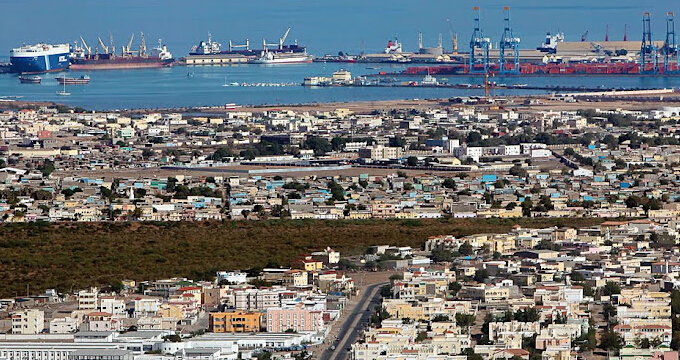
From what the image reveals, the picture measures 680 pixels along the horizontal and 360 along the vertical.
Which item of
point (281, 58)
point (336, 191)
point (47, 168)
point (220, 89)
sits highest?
point (281, 58)

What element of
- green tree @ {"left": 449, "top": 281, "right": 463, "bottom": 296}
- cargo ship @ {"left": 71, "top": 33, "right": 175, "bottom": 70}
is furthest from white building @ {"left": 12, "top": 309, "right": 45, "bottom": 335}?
cargo ship @ {"left": 71, "top": 33, "right": 175, "bottom": 70}

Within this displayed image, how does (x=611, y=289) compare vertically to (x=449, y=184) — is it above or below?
below

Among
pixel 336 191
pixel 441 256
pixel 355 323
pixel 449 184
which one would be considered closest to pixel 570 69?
pixel 449 184

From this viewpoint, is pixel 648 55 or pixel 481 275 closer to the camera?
pixel 481 275

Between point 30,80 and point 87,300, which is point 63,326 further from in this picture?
point 30,80

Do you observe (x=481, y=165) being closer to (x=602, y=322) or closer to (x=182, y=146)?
(x=182, y=146)

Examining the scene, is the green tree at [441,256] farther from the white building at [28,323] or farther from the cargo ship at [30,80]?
the cargo ship at [30,80]
